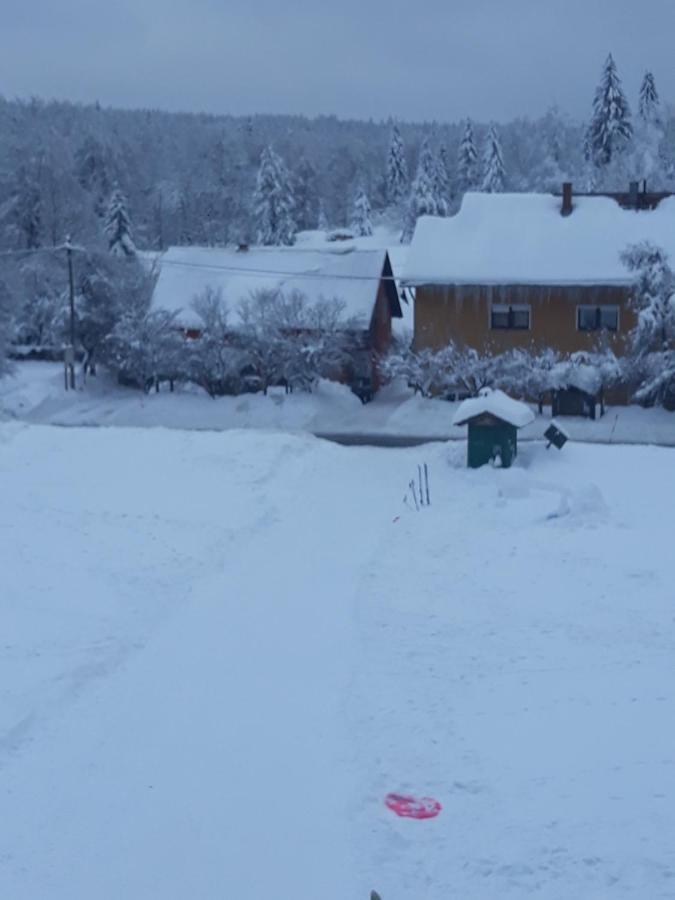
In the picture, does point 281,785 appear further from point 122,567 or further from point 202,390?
point 202,390

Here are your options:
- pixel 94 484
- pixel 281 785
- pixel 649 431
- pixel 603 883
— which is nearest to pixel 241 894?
pixel 281 785

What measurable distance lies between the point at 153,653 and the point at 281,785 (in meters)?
3.26

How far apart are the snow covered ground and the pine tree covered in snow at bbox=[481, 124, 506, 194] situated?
161 ft

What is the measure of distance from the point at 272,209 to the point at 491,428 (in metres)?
57.5

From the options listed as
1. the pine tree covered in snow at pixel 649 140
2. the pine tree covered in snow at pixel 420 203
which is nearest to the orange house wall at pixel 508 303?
the pine tree covered in snow at pixel 649 140

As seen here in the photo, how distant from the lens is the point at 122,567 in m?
14.1

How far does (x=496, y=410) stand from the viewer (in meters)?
21.4

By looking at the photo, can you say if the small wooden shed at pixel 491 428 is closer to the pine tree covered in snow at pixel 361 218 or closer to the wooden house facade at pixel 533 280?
the wooden house facade at pixel 533 280

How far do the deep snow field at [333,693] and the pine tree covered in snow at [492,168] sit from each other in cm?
6686

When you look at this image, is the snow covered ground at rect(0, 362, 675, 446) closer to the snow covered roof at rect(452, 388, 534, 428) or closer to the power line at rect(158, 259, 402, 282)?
the power line at rect(158, 259, 402, 282)

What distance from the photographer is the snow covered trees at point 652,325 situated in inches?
1234

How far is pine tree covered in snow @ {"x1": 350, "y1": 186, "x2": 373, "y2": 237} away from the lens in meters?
85.1

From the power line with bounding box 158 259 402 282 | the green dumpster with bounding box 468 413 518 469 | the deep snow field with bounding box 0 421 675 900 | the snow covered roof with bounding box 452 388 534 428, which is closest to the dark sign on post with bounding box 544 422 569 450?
the snow covered roof with bounding box 452 388 534 428

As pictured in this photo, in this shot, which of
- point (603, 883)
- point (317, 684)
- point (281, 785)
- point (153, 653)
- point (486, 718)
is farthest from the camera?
point (153, 653)
